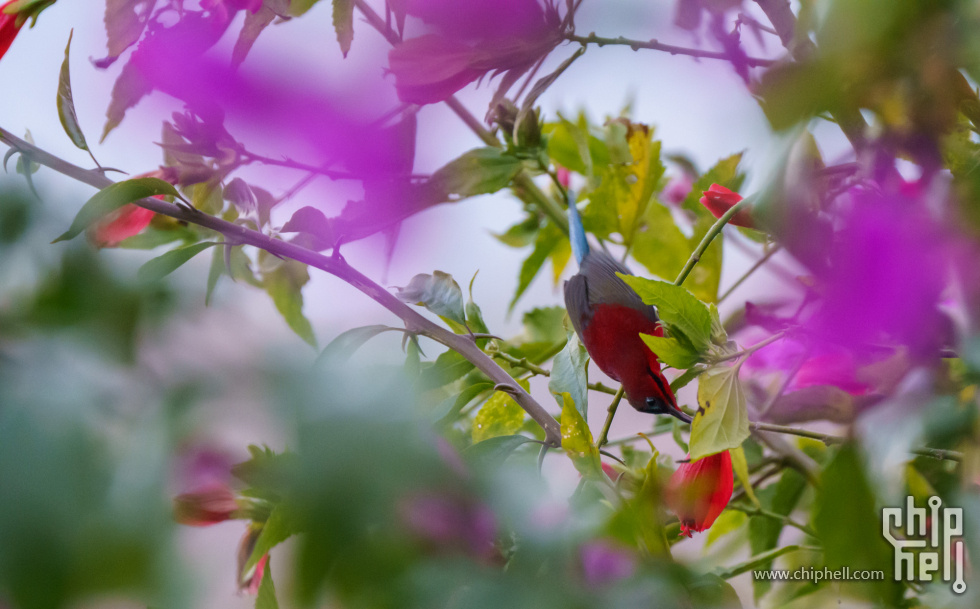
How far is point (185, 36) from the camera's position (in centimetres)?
24

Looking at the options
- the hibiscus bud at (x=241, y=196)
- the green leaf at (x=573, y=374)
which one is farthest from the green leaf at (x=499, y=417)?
the hibiscus bud at (x=241, y=196)

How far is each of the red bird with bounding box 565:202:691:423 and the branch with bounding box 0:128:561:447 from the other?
0.05m

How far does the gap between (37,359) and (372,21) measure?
24 cm

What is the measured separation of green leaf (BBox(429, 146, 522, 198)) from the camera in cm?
32

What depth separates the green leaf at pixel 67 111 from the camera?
24cm

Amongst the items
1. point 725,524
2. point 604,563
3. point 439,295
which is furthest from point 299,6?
point 725,524

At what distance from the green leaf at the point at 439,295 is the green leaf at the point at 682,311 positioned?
3.9 inches

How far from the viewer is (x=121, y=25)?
27 centimetres

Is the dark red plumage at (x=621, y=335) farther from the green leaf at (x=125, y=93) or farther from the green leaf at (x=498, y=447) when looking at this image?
the green leaf at (x=125, y=93)

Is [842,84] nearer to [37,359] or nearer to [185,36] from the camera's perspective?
[37,359]

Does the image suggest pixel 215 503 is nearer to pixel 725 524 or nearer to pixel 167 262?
pixel 167 262

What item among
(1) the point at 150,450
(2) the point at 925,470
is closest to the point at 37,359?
(1) the point at 150,450

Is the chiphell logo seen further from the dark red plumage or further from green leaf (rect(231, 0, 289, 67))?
green leaf (rect(231, 0, 289, 67))

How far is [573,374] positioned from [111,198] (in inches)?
7.3
